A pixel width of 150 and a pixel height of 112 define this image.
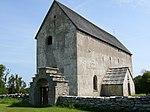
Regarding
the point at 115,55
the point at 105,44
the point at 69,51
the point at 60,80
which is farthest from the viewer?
the point at 115,55

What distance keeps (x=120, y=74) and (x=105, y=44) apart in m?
5.24

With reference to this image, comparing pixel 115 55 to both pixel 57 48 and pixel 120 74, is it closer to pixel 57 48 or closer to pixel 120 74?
pixel 120 74

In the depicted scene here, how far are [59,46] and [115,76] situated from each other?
366 inches

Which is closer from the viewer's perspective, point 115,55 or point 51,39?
point 51,39

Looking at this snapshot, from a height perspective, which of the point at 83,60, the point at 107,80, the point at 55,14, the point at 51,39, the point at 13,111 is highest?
the point at 55,14

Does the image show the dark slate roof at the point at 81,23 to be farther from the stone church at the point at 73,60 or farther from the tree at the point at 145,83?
the tree at the point at 145,83

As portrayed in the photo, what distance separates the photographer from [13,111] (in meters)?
15.6

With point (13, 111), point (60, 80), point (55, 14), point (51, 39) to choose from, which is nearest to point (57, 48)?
point (51, 39)

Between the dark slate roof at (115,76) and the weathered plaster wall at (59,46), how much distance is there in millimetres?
7468

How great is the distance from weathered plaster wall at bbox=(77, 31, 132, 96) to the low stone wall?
738cm

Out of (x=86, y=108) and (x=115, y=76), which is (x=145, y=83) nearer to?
(x=115, y=76)

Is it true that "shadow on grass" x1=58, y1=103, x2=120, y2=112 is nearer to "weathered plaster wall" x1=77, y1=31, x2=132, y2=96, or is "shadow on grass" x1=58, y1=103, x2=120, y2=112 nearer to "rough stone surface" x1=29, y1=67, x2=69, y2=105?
"rough stone surface" x1=29, y1=67, x2=69, y2=105

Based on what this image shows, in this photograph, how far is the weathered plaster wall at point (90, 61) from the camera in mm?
25638

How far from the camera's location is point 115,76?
31.0 metres
